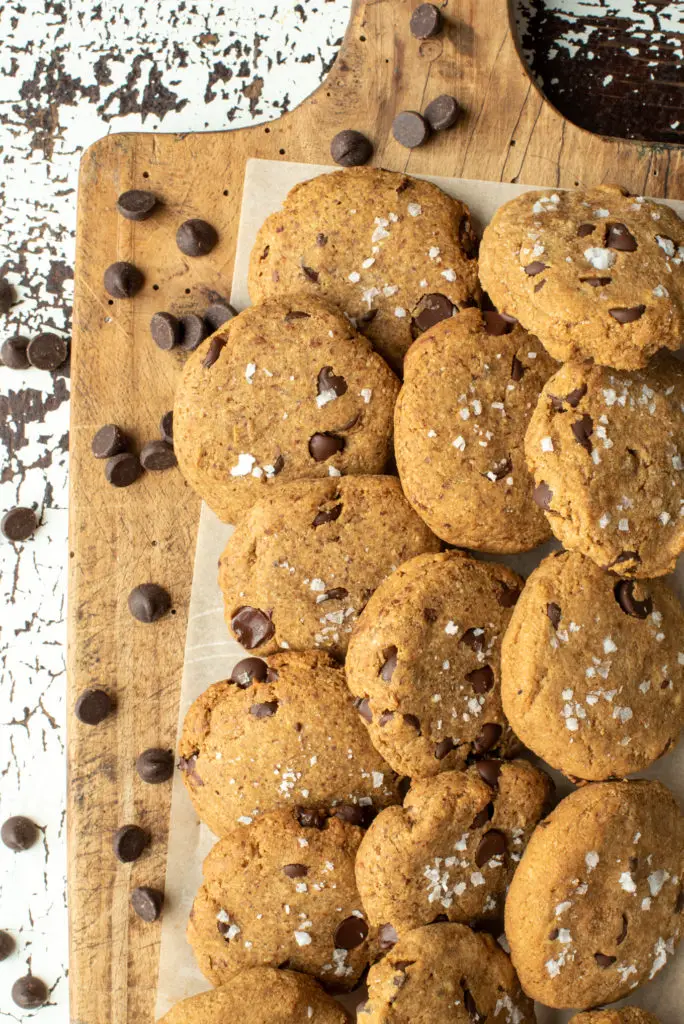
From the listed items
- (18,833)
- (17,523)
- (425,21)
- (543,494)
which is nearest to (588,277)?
(543,494)

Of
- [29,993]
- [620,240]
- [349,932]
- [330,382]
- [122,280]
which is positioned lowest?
[29,993]

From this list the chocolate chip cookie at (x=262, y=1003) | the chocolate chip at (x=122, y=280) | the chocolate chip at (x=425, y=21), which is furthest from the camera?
the chocolate chip at (x=122, y=280)

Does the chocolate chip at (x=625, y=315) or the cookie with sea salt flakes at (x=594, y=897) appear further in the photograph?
the cookie with sea salt flakes at (x=594, y=897)

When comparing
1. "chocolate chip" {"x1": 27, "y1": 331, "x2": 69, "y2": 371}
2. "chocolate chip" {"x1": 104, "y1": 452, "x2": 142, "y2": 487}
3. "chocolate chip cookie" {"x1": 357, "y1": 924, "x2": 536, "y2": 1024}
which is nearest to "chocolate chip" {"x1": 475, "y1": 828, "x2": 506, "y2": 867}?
"chocolate chip cookie" {"x1": 357, "y1": 924, "x2": 536, "y2": 1024}

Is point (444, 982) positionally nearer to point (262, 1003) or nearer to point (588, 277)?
point (262, 1003)

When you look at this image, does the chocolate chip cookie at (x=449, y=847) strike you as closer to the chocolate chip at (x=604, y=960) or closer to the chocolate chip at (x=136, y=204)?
the chocolate chip at (x=604, y=960)

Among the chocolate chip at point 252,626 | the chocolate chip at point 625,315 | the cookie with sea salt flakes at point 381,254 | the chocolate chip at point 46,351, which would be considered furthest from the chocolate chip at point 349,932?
the chocolate chip at point 46,351
